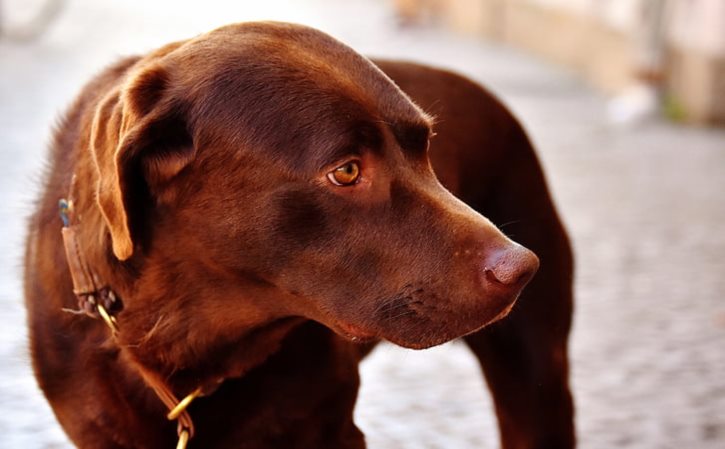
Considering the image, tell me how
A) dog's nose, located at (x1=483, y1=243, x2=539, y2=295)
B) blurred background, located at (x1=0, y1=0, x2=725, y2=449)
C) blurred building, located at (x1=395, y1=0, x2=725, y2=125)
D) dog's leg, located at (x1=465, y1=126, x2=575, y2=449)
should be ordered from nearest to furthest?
1. dog's nose, located at (x1=483, y1=243, x2=539, y2=295)
2. dog's leg, located at (x1=465, y1=126, x2=575, y2=449)
3. blurred background, located at (x1=0, y1=0, x2=725, y2=449)
4. blurred building, located at (x1=395, y1=0, x2=725, y2=125)

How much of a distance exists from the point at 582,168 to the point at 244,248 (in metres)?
6.78

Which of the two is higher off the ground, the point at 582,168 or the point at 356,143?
the point at 356,143

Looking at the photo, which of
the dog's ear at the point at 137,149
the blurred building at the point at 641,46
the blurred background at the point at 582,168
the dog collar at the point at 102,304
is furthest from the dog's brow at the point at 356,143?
the blurred building at the point at 641,46

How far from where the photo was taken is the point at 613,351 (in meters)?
5.33

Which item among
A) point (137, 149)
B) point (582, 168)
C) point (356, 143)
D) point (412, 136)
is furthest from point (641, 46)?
point (137, 149)

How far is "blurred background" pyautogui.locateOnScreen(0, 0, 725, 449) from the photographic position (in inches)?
180

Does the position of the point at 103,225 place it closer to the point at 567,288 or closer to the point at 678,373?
the point at 567,288

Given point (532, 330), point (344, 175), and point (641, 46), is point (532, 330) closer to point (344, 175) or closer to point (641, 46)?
point (344, 175)

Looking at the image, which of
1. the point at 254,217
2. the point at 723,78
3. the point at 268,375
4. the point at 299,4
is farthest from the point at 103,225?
the point at 299,4

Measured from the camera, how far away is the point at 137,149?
8.30 feet

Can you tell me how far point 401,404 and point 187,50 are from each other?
2326 mm

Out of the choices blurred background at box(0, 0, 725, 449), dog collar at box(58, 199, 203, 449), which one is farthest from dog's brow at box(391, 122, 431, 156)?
blurred background at box(0, 0, 725, 449)

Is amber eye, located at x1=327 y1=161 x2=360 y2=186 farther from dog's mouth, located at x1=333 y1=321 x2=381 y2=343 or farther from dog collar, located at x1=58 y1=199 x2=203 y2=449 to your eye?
dog collar, located at x1=58 y1=199 x2=203 y2=449

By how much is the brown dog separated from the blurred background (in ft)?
1.29
